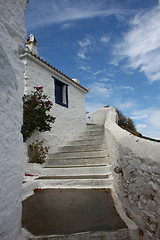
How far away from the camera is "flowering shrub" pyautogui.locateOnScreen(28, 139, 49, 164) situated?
16.5ft

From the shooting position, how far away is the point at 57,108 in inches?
277

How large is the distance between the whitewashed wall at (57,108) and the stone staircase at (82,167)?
0.77 m

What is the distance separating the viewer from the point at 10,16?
76.0 inches

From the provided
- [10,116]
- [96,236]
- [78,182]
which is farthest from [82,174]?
[10,116]

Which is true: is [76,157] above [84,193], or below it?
above

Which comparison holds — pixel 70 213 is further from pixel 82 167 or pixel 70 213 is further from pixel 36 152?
pixel 36 152

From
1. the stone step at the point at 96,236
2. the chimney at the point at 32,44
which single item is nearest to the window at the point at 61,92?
the chimney at the point at 32,44

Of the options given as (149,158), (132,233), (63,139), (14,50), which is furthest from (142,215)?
(63,139)

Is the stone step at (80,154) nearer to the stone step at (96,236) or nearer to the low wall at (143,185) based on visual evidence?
the low wall at (143,185)

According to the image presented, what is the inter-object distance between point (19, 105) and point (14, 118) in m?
0.24

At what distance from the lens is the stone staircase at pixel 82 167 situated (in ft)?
12.0

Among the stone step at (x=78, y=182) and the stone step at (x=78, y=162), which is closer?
the stone step at (x=78, y=182)

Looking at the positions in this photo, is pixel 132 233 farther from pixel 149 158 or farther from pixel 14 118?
pixel 14 118

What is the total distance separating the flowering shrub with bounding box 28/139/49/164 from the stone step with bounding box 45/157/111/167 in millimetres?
284
